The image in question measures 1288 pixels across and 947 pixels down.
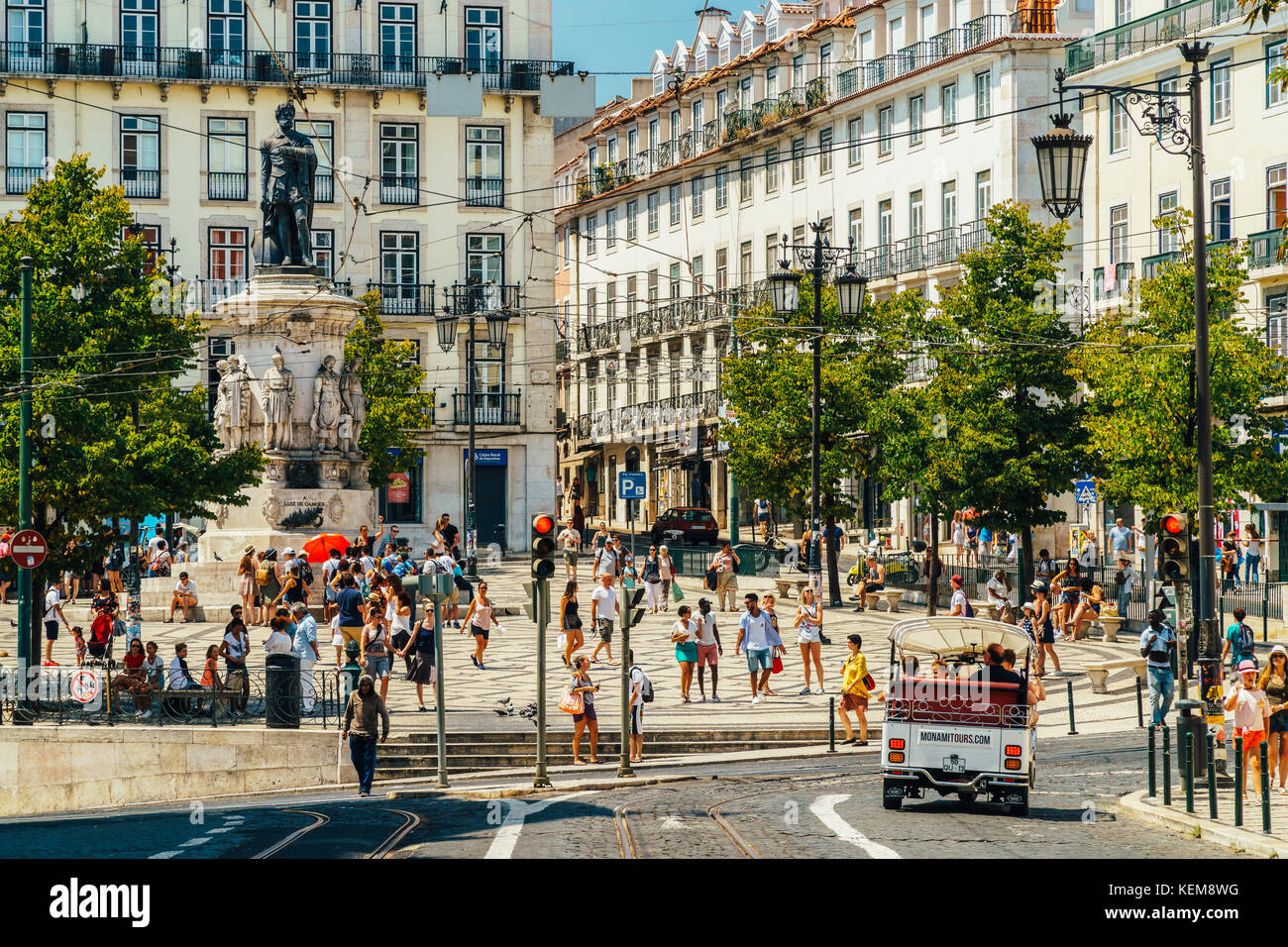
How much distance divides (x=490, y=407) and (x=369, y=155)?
8.76m

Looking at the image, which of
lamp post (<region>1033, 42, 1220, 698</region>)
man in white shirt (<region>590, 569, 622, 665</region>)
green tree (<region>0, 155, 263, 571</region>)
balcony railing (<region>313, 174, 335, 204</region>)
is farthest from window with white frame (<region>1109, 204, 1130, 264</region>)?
lamp post (<region>1033, 42, 1220, 698</region>)

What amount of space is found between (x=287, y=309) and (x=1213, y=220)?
25419 mm

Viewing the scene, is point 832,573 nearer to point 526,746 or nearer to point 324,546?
point 324,546

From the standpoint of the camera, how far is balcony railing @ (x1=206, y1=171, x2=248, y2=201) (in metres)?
64.4

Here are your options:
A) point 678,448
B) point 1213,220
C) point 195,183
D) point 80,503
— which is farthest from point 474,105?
point 678,448

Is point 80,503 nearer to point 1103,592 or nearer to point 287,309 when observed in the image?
point 287,309

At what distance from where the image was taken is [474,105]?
116 ft

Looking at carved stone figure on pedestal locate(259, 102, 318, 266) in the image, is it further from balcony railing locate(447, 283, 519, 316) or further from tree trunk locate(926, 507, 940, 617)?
balcony railing locate(447, 283, 519, 316)

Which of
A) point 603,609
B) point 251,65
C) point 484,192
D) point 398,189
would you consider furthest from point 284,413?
point 251,65

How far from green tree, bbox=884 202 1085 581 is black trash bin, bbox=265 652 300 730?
57.8 ft

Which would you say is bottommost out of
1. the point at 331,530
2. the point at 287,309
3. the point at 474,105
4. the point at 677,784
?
the point at 677,784

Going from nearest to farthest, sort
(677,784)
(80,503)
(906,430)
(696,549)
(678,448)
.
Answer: (677,784)
(80,503)
(906,430)
(696,549)
(678,448)
